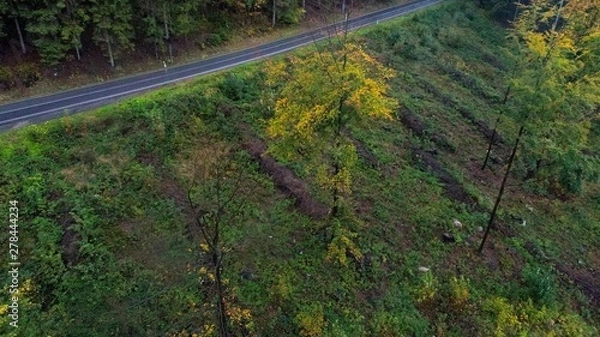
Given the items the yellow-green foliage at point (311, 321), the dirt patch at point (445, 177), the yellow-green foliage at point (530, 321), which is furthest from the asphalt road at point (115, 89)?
the yellow-green foliage at point (530, 321)

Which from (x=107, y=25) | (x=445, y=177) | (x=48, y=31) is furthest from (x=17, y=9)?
(x=445, y=177)

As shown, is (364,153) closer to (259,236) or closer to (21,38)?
(259,236)

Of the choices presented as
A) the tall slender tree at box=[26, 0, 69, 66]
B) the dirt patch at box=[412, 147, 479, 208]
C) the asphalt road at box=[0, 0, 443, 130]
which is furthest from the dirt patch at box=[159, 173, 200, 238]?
the dirt patch at box=[412, 147, 479, 208]

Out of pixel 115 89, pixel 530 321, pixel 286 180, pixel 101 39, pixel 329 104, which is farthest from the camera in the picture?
pixel 101 39

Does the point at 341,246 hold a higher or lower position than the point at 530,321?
higher

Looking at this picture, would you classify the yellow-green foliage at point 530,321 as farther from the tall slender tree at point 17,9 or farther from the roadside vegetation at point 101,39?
the tall slender tree at point 17,9
